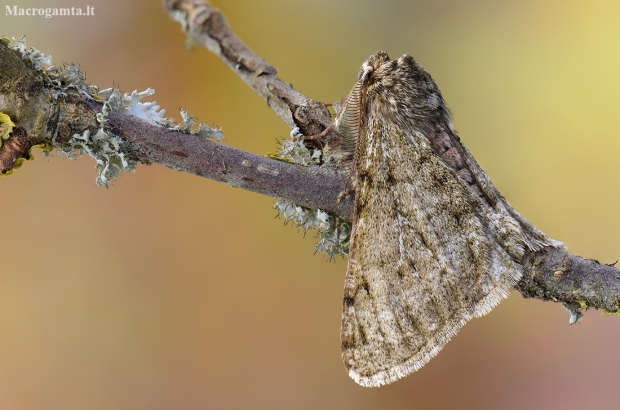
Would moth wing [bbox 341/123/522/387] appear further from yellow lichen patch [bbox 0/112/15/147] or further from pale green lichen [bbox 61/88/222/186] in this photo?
yellow lichen patch [bbox 0/112/15/147]

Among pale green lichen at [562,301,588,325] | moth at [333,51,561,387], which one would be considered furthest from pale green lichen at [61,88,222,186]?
pale green lichen at [562,301,588,325]

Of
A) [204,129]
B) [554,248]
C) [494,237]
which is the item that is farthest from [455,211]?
[204,129]

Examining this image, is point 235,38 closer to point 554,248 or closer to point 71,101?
point 71,101

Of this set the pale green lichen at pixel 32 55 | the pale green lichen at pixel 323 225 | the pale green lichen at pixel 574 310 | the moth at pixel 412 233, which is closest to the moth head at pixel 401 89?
the moth at pixel 412 233

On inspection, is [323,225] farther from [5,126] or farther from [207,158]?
[5,126]

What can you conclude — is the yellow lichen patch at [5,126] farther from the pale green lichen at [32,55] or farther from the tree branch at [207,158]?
the pale green lichen at [32,55]

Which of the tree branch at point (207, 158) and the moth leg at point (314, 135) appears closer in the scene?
the tree branch at point (207, 158)

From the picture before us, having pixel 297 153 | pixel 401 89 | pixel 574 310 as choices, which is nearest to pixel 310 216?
pixel 297 153

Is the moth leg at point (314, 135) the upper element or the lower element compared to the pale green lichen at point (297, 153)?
upper
